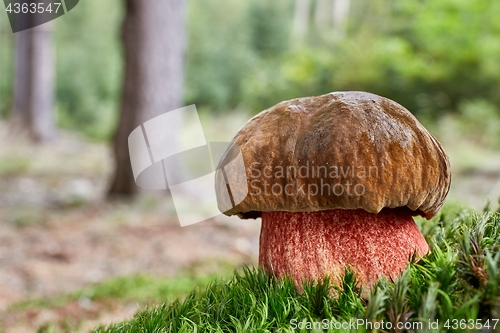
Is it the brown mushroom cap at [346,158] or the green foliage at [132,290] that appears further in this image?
the green foliage at [132,290]

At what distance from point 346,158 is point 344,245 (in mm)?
291

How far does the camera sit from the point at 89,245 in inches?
147

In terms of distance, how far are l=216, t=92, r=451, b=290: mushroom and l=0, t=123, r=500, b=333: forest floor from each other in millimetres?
792

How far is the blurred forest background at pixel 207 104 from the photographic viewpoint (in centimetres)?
340

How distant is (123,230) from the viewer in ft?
13.3

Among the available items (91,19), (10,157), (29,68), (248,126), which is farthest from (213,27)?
(248,126)

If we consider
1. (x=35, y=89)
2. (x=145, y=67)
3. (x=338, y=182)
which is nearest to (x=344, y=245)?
(x=338, y=182)

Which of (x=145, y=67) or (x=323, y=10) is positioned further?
(x=323, y=10)

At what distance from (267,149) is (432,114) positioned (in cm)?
972

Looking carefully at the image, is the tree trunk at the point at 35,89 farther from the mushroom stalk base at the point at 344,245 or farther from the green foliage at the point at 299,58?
the mushroom stalk base at the point at 344,245

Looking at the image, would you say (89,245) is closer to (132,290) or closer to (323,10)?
(132,290)

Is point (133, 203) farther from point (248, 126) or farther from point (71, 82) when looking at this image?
point (71, 82)

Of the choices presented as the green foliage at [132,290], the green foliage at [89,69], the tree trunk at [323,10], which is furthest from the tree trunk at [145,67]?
the tree trunk at [323,10]

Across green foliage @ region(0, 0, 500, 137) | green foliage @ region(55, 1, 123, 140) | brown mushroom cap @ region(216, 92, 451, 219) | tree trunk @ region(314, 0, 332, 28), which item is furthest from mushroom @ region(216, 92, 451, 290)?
tree trunk @ region(314, 0, 332, 28)
